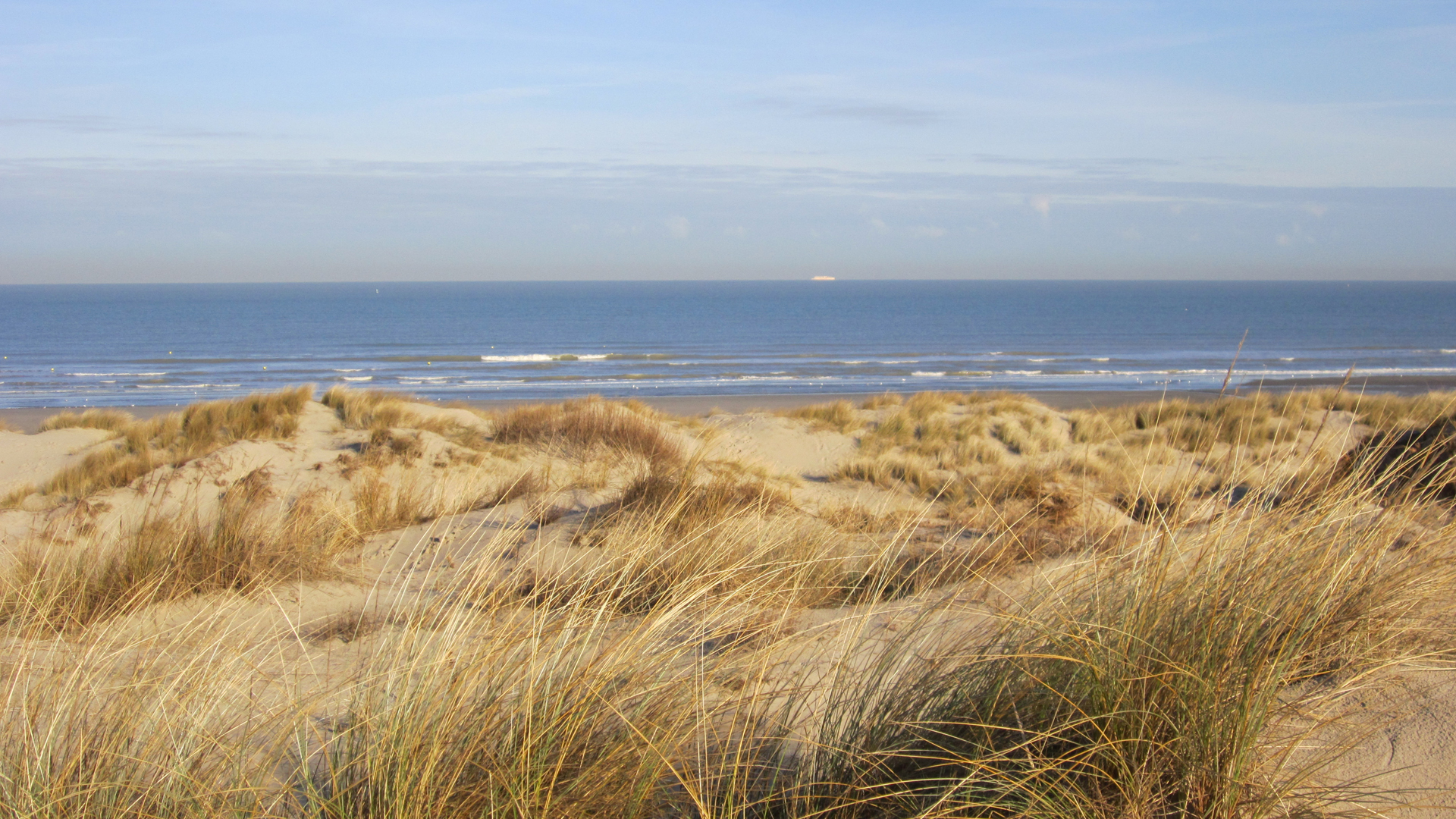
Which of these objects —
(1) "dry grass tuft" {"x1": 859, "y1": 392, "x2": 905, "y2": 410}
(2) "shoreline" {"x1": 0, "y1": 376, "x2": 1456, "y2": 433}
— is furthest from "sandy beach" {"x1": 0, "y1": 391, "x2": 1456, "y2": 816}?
(2) "shoreline" {"x1": 0, "y1": 376, "x2": 1456, "y2": 433}

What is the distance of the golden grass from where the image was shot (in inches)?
375

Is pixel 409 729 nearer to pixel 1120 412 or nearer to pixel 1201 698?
pixel 1201 698

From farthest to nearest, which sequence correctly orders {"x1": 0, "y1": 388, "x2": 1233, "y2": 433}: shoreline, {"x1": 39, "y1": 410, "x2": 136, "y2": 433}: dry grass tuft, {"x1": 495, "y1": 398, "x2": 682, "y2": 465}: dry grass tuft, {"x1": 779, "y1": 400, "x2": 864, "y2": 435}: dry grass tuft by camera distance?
{"x1": 0, "y1": 388, "x2": 1233, "y2": 433}: shoreline < {"x1": 779, "y1": 400, "x2": 864, "y2": 435}: dry grass tuft < {"x1": 39, "y1": 410, "x2": 136, "y2": 433}: dry grass tuft < {"x1": 495, "y1": 398, "x2": 682, "y2": 465}: dry grass tuft

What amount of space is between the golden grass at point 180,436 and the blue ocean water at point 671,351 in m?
10.6

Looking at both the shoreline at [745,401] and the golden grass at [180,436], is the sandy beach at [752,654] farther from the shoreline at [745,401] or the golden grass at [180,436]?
the shoreline at [745,401]

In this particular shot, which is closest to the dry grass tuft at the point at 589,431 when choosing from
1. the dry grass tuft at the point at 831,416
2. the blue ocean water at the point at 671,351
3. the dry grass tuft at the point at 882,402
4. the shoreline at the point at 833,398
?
the dry grass tuft at the point at 831,416

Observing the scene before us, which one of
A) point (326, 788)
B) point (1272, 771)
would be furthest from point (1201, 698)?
point (326, 788)

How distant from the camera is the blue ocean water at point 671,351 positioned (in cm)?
3083

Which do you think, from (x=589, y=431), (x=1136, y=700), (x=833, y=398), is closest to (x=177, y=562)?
(x=1136, y=700)

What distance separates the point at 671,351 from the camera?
45.2 m

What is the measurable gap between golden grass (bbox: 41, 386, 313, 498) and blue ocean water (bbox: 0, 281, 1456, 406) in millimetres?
10623

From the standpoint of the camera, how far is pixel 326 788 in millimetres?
2502

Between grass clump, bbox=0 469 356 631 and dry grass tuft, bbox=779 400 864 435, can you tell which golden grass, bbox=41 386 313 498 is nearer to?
grass clump, bbox=0 469 356 631

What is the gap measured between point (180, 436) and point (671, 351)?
34.1 m
